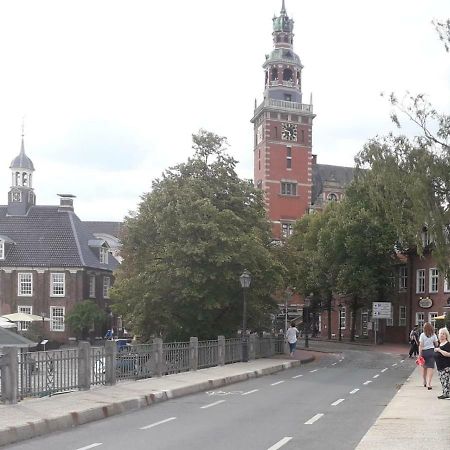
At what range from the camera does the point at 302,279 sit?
60406mm

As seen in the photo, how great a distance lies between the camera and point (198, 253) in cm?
3180

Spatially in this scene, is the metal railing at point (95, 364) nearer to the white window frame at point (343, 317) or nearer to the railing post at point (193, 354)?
the railing post at point (193, 354)

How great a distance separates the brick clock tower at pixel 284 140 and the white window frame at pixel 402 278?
22.5m

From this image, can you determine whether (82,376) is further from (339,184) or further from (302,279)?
(339,184)

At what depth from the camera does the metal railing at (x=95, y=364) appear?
1434 cm

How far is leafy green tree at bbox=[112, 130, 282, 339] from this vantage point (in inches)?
1276

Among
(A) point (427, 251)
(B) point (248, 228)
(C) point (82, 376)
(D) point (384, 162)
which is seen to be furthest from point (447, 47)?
(A) point (427, 251)

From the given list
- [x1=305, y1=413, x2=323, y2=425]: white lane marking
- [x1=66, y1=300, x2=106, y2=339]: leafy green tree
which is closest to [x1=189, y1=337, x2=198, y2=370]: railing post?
[x1=305, y1=413, x2=323, y2=425]: white lane marking

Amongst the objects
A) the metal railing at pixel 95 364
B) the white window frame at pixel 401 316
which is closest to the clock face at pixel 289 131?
the white window frame at pixel 401 316

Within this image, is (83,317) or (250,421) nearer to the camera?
(250,421)

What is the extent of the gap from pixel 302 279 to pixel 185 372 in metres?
38.0

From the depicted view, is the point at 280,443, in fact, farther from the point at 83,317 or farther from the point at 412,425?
the point at 83,317

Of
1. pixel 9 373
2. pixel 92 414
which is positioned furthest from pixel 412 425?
pixel 9 373

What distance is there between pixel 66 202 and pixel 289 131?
107 ft
